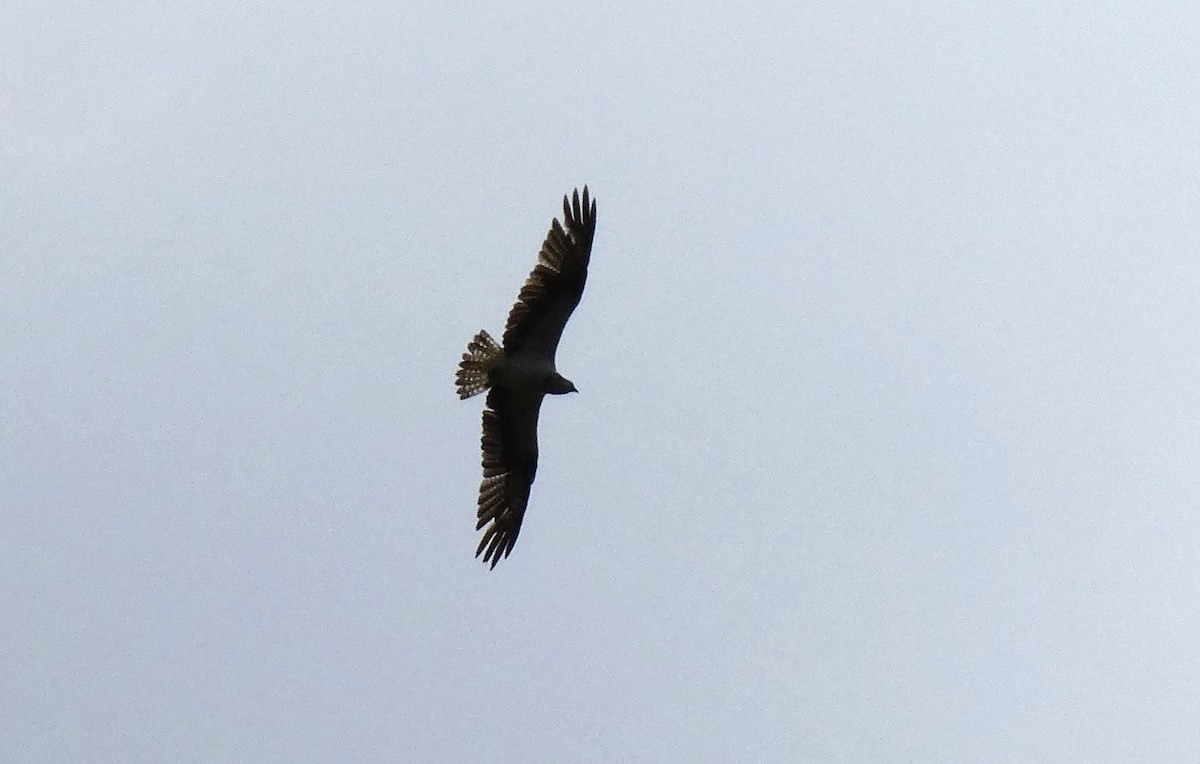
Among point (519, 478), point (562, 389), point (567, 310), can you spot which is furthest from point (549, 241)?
point (519, 478)

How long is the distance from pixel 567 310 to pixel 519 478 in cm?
291

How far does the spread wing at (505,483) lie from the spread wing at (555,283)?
1682 millimetres

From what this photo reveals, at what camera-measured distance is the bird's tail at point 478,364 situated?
712 inches

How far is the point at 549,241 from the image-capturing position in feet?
56.5

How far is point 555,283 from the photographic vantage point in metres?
17.4

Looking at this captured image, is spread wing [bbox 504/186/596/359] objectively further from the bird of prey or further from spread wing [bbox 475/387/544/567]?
spread wing [bbox 475/387/544/567]

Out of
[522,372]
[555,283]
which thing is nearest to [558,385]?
[522,372]

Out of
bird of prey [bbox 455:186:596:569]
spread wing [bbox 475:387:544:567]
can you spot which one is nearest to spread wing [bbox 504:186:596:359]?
bird of prey [bbox 455:186:596:569]

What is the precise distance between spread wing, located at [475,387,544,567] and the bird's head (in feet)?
2.94

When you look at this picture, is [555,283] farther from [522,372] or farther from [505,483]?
[505,483]

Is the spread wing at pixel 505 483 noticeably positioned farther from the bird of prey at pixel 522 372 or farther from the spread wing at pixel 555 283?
the spread wing at pixel 555 283

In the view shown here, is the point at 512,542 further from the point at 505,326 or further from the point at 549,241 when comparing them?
the point at 549,241

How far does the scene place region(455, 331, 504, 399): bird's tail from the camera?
59.3 feet

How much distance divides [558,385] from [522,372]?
1.72ft
